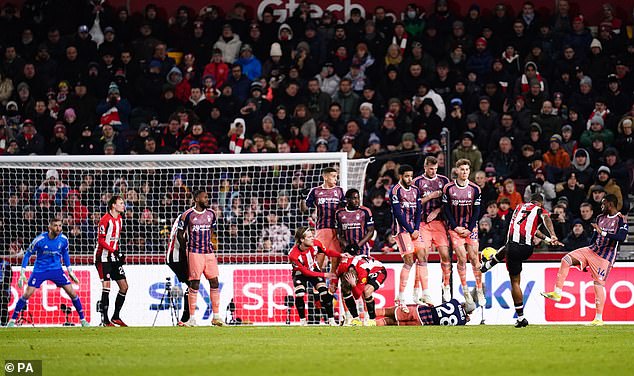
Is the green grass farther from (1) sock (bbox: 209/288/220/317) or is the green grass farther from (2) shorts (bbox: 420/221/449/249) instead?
(1) sock (bbox: 209/288/220/317)

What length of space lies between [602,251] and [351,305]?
3826mm

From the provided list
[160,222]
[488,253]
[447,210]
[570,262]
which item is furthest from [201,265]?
[570,262]

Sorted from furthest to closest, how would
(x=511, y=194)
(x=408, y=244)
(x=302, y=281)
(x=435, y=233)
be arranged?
(x=511, y=194), (x=302, y=281), (x=435, y=233), (x=408, y=244)

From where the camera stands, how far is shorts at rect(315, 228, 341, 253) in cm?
1775

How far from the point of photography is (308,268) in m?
17.4

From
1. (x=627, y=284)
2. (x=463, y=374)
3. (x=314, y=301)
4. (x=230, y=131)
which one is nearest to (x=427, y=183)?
(x=314, y=301)

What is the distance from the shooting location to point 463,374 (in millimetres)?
9430

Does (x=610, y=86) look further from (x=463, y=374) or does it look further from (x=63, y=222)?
(x=463, y=374)

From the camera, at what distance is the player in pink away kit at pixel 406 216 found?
17.1 m

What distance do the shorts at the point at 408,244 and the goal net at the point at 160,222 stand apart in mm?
2836

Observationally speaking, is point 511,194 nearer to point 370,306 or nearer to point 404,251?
point 404,251

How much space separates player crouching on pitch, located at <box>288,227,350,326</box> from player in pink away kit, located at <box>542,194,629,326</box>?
133 inches

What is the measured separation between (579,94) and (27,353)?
48.6ft

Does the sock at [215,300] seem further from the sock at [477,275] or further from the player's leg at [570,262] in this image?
the player's leg at [570,262]
